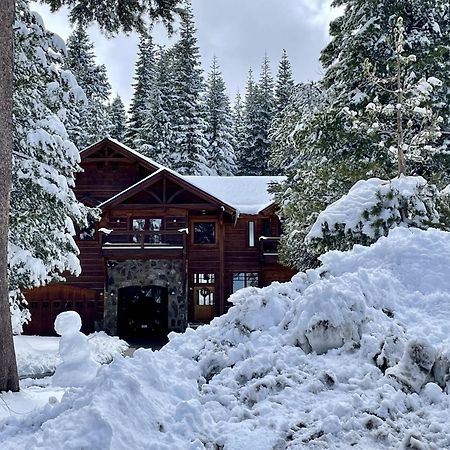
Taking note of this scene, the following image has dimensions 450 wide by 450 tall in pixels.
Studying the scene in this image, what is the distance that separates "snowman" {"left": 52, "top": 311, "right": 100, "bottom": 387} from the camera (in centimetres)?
482

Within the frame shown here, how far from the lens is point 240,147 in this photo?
37344 millimetres

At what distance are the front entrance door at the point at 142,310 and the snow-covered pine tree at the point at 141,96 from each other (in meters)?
13.7

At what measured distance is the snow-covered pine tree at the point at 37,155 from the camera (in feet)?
32.2

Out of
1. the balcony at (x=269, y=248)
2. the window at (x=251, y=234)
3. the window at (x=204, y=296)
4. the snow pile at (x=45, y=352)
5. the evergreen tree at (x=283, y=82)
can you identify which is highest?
the evergreen tree at (x=283, y=82)

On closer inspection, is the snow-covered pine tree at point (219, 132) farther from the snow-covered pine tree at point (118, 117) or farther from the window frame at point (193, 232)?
the window frame at point (193, 232)

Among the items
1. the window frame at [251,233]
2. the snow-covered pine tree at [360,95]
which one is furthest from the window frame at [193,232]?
the snow-covered pine tree at [360,95]

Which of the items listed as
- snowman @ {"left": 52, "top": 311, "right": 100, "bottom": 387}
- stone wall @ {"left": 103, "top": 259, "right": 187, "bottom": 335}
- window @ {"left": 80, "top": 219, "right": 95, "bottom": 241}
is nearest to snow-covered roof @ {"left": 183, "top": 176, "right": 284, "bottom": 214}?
stone wall @ {"left": 103, "top": 259, "right": 187, "bottom": 335}

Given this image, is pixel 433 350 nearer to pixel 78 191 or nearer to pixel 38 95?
pixel 38 95

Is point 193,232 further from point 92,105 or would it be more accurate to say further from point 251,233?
point 92,105

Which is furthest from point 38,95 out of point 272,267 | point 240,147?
point 240,147

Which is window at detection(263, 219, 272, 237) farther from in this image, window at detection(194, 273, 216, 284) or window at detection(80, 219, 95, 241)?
window at detection(80, 219, 95, 241)

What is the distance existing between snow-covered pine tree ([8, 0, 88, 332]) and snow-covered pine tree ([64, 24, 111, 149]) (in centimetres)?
1920

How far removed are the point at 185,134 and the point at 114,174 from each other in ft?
34.5

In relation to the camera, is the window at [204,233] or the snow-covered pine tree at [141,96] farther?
the snow-covered pine tree at [141,96]
